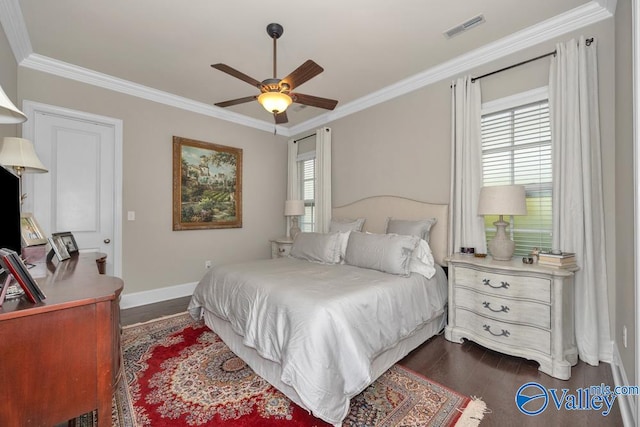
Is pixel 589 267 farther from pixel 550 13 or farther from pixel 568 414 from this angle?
pixel 550 13

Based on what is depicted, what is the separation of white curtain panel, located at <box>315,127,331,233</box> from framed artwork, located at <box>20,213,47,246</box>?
10.6 ft

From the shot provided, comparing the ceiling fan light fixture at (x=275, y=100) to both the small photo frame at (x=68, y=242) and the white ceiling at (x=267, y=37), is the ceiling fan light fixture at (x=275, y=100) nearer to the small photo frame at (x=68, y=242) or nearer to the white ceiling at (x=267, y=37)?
the white ceiling at (x=267, y=37)

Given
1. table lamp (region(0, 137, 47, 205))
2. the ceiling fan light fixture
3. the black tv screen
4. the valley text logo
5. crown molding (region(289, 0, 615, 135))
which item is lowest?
the valley text logo

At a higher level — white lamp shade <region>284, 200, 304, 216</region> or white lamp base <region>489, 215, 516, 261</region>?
white lamp shade <region>284, 200, 304, 216</region>

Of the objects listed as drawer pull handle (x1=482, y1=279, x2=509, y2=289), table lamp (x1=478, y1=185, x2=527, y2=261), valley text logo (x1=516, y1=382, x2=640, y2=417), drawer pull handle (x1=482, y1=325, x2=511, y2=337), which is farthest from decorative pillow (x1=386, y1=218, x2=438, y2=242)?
valley text logo (x1=516, y1=382, x2=640, y2=417)

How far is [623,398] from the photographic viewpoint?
170cm

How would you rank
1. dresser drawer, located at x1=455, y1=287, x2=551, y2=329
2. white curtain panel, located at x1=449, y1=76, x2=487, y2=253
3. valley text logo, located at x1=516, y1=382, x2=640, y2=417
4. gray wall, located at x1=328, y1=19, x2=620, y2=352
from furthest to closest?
white curtain panel, located at x1=449, y1=76, x2=487, y2=253 < gray wall, located at x1=328, y1=19, x2=620, y2=352 < dresser drawer, located at x1=455, y1=287, x2=551, y2=329 < valley text logo, located at x1=516, y1=382, x2=640, y2=417

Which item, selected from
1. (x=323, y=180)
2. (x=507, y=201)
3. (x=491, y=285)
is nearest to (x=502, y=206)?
(x=507, y=201)

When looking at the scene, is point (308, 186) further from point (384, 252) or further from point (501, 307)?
point (501, 307)

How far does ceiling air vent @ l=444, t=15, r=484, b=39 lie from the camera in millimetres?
2432

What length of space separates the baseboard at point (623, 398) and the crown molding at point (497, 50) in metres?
2.64

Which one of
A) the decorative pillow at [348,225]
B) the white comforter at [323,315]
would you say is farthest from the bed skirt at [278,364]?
the decorative pillow at [348,225]

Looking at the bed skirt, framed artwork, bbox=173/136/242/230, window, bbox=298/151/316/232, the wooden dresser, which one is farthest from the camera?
window, bbox=298/151/316/232

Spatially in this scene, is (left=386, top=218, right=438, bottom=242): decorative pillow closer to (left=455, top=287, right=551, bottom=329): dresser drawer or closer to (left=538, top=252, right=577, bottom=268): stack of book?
(left=455, top=287, right=551, bottom=329): dresser drawer
